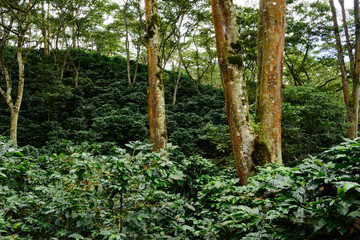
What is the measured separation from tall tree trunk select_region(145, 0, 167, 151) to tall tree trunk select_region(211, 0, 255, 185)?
1.91 meters

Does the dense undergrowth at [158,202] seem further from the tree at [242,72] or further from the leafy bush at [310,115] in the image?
the leafy bush at [310,115]

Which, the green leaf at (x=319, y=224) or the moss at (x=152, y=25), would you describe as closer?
the green leaf at (x=319, y=224)

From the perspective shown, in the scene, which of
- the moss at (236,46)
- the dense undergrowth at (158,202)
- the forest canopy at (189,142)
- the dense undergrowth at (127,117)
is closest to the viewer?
the dense undergrowth at (158,202)

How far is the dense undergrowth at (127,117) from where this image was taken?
8094 mm

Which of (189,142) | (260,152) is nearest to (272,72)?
(260,152)

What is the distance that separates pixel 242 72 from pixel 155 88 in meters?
2.26

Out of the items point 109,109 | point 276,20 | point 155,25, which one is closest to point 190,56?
point 109,109

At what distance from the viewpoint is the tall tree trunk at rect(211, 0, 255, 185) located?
3.41m

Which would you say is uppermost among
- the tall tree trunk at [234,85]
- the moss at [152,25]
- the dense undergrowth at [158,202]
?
the moss at [152,25]

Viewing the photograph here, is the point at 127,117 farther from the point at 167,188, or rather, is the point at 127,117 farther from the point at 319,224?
the point at 319,224

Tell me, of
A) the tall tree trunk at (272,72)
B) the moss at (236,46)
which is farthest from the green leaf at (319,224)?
the moss at (236,46)

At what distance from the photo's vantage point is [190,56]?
22938mm

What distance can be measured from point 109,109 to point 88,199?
11.2 m

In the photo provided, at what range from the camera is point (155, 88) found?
5.19 metres
